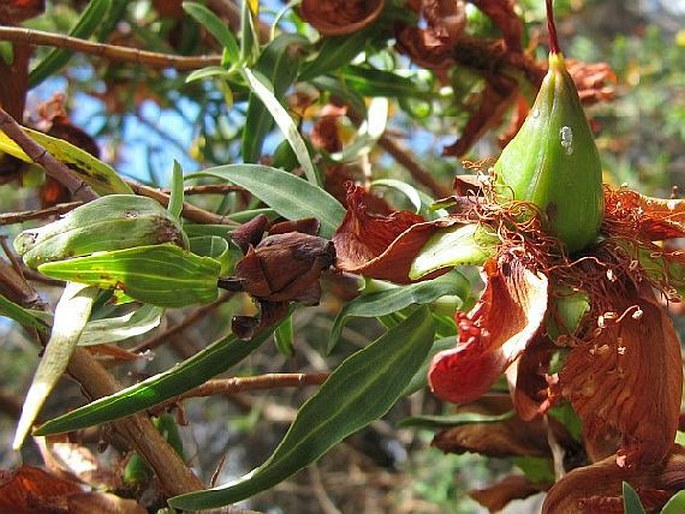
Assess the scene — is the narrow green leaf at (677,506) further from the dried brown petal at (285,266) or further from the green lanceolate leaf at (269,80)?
the green lanceolate leaf at (269,80)

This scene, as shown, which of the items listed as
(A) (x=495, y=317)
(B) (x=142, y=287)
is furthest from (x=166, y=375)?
(A) (x=495, y=317)

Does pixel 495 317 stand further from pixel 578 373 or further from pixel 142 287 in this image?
pixel 142 287

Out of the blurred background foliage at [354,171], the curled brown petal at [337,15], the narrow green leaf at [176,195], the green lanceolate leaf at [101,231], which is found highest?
the curled brown petal at [337,15]

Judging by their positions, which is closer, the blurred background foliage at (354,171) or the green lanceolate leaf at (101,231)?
the green lanceolate leaf at (101,231)

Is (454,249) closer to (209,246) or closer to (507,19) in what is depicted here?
(209,246)

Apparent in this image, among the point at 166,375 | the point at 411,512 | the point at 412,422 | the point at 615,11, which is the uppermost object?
the point at 166,375

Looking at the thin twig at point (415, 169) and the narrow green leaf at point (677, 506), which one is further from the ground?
the narrow green leaf at point (677, 506)

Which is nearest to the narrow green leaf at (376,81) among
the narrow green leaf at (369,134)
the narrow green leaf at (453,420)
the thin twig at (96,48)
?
the narrow green leaf at (369,134)

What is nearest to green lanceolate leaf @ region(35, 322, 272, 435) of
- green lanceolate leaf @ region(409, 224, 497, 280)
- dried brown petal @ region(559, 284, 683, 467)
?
green lanceolate leaf @ region(409, 224, 497, 280)
